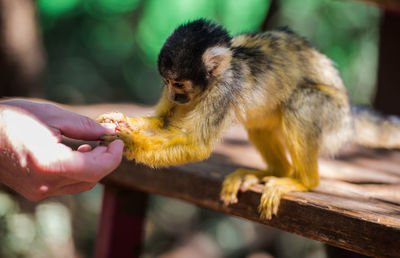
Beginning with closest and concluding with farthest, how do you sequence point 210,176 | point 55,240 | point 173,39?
point 173,39
point 210,176
point 55,240

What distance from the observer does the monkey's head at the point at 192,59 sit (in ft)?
5.39

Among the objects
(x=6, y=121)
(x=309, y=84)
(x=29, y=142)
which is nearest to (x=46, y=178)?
(x=29, y=142)

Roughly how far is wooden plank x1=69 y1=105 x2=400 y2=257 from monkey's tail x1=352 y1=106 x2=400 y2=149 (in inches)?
6.2

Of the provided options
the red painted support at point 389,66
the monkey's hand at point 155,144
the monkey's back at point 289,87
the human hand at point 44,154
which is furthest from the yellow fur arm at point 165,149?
the red painted support at point 389,66

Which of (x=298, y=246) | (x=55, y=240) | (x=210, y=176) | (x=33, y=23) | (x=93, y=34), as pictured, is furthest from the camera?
Answer: (x=93, y=34)

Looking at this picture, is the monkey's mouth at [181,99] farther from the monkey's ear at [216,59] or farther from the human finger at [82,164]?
the human finger at [82,164]

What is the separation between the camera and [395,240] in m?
1.27

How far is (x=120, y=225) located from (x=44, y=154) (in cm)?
145

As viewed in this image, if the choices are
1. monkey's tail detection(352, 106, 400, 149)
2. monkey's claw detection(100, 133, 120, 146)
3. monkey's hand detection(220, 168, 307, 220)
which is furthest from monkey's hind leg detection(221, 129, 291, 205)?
Answer: monkey's claw detection(100, 133, 120, 146)

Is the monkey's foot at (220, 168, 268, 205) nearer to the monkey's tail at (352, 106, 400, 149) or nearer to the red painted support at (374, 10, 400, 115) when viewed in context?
the monkey's tail at (352, 106, 400, 149)

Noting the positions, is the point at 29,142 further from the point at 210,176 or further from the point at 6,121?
the point at 210,176

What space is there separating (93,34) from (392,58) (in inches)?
175

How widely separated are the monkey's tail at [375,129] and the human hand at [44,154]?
1.49 metres

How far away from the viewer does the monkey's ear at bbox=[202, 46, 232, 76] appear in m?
1.69
